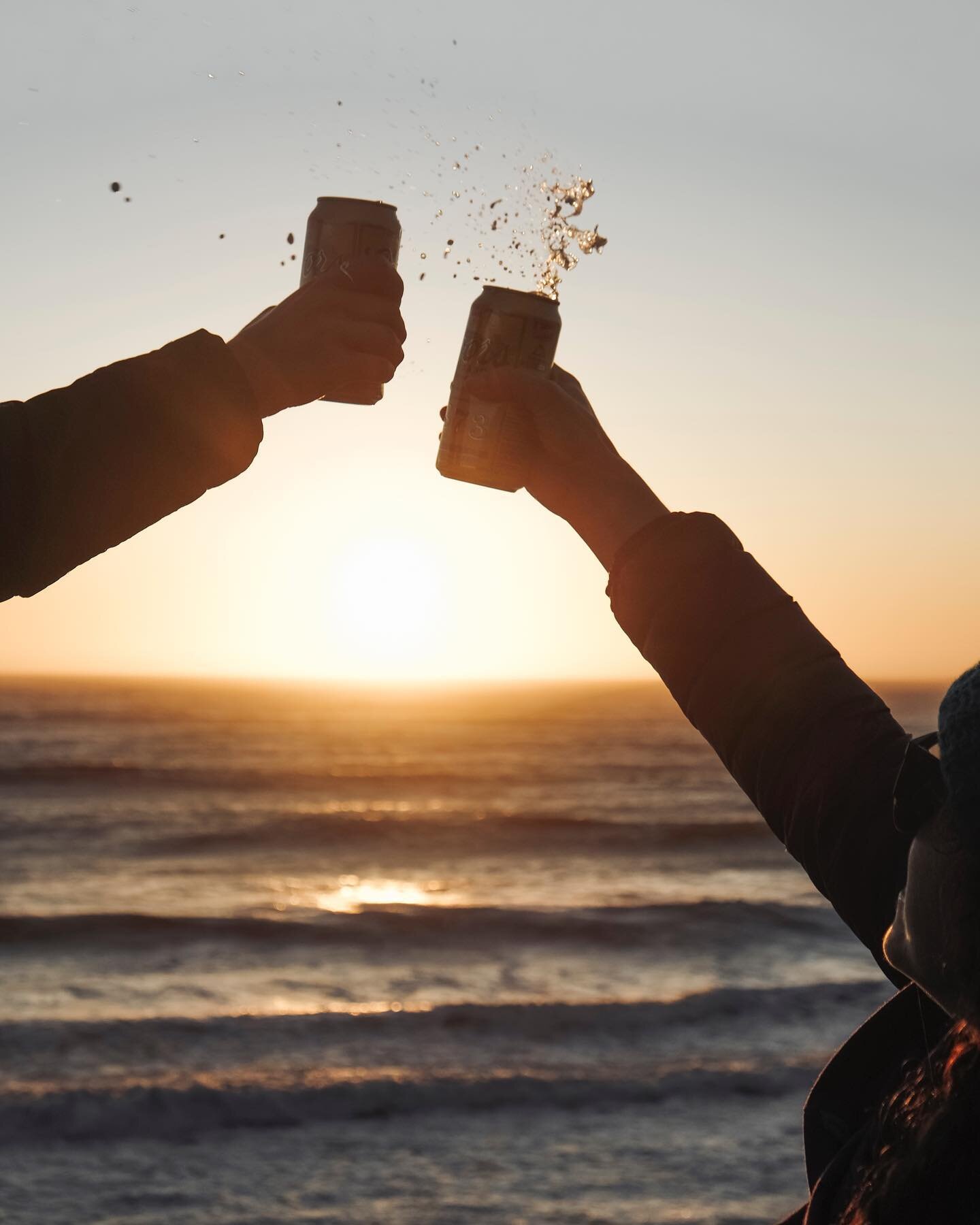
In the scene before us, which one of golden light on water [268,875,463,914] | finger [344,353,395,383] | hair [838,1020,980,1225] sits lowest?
golden light on water [268,875,463,914]

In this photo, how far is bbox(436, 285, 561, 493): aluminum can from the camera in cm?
227

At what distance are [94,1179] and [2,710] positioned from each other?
87.4 metres

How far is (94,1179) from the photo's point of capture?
23.3 ft

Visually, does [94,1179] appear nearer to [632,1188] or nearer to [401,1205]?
[401,1205]

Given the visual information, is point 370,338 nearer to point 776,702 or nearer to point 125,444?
point 125,444

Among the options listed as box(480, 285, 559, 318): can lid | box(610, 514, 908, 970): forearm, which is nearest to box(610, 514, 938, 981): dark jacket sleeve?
box(610, 514, 908, 970): forearm

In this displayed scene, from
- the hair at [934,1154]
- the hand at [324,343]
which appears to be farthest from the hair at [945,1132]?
the hand at [324,343]

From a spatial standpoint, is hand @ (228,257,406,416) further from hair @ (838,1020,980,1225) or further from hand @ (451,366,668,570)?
hair @ (838,1020,980,1225)

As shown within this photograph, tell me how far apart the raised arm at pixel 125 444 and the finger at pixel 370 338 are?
12 centimetres

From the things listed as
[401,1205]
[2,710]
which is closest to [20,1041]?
[401,1205]

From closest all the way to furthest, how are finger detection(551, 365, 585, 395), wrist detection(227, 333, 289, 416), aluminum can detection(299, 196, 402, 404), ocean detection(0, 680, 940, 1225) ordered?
wrist detection(227, 333, 289, 416), finger detection(551, 365, 585, 395), aluminum can detection(299, 196, 402, 404), ocean detection(0, 680, 940, 1225)

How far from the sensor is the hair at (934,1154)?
2.45ft

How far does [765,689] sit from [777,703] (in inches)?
0.9

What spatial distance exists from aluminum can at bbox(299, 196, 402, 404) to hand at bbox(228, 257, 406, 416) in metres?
0.40
